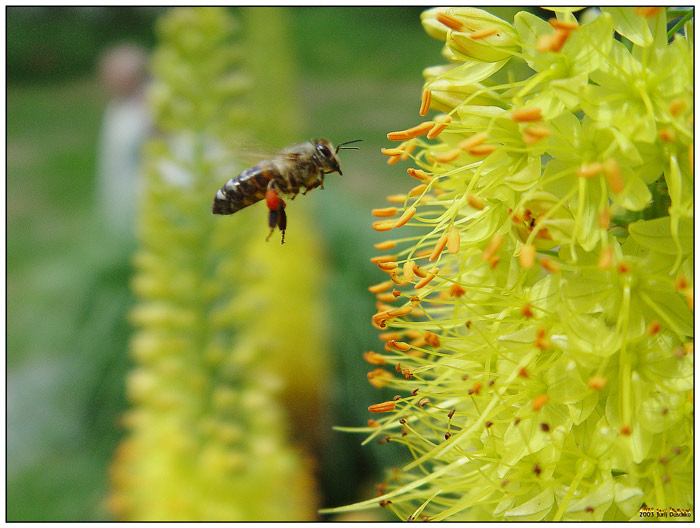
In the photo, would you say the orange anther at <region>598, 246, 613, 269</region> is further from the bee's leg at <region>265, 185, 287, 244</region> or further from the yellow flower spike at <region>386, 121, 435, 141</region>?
the bee's leg at <region>265, 185, 287, 244</region>

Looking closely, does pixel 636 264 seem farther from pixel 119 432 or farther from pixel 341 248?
pixel 119 432

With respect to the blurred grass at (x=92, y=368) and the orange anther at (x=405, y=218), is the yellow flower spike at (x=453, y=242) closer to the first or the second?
the orange anther at (x=405, y=218)

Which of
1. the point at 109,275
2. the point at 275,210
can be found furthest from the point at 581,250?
the point at 109,275

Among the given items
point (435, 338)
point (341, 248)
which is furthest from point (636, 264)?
point (341, 248)

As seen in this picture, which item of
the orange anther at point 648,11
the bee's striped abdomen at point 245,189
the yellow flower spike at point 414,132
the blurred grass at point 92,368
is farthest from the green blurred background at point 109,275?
the orange anther at point 648,11

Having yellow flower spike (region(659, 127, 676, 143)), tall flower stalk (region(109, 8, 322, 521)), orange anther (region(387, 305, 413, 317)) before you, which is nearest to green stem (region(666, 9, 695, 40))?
yellow flower spike (region(659, 127, 676, 143))
